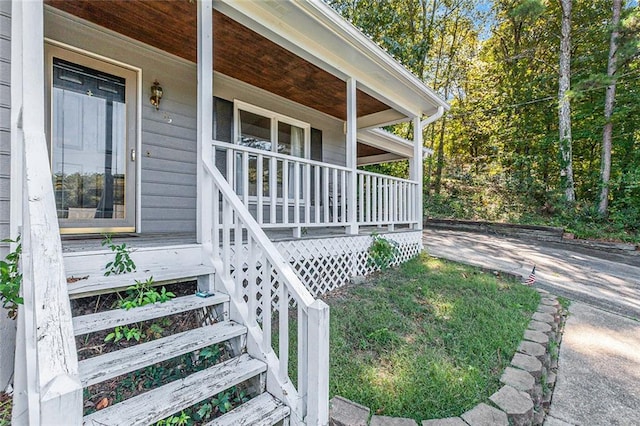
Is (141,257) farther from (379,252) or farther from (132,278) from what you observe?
(379,252)

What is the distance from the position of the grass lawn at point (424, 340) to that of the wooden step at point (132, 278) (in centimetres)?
127

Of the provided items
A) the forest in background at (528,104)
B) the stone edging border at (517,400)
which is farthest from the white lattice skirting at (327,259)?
the forest in background at (528,104)

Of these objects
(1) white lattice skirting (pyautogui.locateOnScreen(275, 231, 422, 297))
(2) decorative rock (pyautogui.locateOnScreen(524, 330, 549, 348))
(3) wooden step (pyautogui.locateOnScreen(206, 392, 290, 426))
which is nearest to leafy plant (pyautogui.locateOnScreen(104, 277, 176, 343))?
(3) wooden step (pyautogui.locateOnScreen(206, 392, 290, 426))

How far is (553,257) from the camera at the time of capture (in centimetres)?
652

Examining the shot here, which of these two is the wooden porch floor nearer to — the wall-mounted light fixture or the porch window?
the porch window

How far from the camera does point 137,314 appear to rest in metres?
1.82

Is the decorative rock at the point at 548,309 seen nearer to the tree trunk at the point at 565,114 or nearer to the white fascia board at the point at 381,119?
the white fascia board at the point at 381,119

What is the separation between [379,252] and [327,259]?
105 centimetres

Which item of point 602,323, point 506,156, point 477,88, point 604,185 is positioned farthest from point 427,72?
point 602,323

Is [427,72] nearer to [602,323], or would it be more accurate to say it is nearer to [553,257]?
[553,257]

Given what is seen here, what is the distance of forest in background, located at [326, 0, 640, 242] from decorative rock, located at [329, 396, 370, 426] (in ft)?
29.9

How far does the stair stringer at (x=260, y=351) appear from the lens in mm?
1721

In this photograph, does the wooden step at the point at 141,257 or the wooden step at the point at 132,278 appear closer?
the wooden step at the point at 132,278

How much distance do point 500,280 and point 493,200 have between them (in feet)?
24.4
